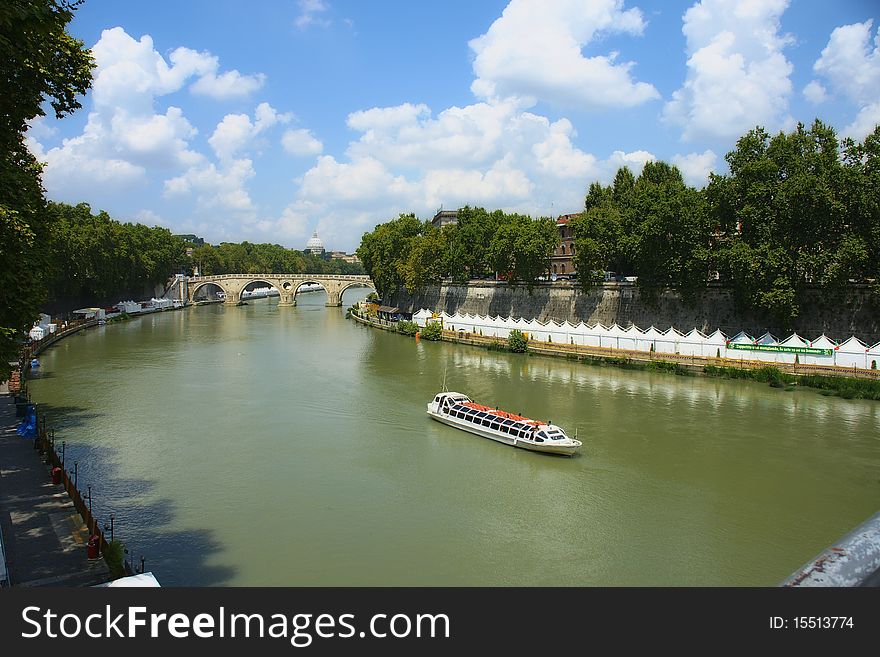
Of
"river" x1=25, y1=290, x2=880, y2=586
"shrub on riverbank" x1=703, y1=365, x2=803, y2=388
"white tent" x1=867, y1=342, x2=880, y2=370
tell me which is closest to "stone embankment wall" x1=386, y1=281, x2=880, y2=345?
"white tent" x1=867, y1=342, x2=880, y2=370

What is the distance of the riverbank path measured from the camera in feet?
37.7

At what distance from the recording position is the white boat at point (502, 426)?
20969mm

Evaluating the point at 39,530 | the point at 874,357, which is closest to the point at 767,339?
the point at 874,357

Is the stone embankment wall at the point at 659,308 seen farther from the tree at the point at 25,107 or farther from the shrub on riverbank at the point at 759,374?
the tree at the point at 25,107

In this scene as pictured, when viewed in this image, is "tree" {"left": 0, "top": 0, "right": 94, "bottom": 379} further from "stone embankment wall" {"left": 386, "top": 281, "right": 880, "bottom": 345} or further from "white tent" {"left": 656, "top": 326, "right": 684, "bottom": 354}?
"stone embankment wall" {"left": 386, "top": 281, "right": 880, "bottom": 345}

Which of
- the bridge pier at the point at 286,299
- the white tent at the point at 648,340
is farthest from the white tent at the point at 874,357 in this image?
the bridge pier at the point at 286,299

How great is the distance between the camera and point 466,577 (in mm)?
13328

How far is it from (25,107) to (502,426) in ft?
55.1

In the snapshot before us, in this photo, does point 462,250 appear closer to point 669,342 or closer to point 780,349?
point 669,342

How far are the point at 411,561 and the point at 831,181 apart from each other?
3166 cm

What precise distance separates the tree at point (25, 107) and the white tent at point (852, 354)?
113 feet

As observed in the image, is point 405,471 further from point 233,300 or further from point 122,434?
point 233,300
